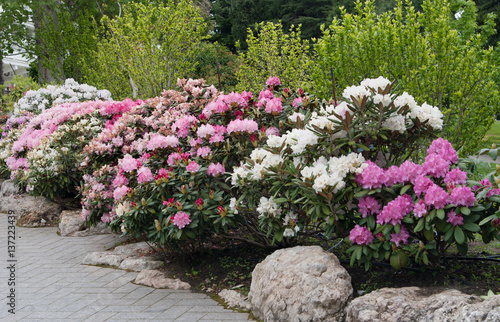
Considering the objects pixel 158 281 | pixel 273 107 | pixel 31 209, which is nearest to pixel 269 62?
pixel 31 209

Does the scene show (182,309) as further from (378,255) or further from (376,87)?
(376,87)

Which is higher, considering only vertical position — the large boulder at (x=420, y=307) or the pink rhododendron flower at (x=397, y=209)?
the pink rhododendron flower at (x=397, y=209)

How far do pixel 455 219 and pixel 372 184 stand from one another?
61 cm

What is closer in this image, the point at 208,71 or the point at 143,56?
the point at 143,56

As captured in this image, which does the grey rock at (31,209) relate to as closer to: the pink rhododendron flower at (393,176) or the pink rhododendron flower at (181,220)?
the pink rhododendron flower at (181,220)

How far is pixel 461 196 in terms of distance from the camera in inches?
111

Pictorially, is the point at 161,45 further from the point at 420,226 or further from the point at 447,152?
the point at 420,226

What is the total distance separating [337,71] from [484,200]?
11.5 ft

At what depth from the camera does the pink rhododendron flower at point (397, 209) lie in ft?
9.87

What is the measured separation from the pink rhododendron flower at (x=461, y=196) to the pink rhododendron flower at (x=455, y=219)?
84 millimetres

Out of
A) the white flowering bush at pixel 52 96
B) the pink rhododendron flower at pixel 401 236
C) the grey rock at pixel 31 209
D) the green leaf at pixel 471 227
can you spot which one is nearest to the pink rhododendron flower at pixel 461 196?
the green leaf at pixel 471 227

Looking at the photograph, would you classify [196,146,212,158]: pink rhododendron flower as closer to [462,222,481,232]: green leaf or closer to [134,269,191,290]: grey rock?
[134,269,191,290]: grey rock

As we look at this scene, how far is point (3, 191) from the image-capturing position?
27.7 ft

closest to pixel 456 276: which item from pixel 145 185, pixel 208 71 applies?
pixel 145 185
